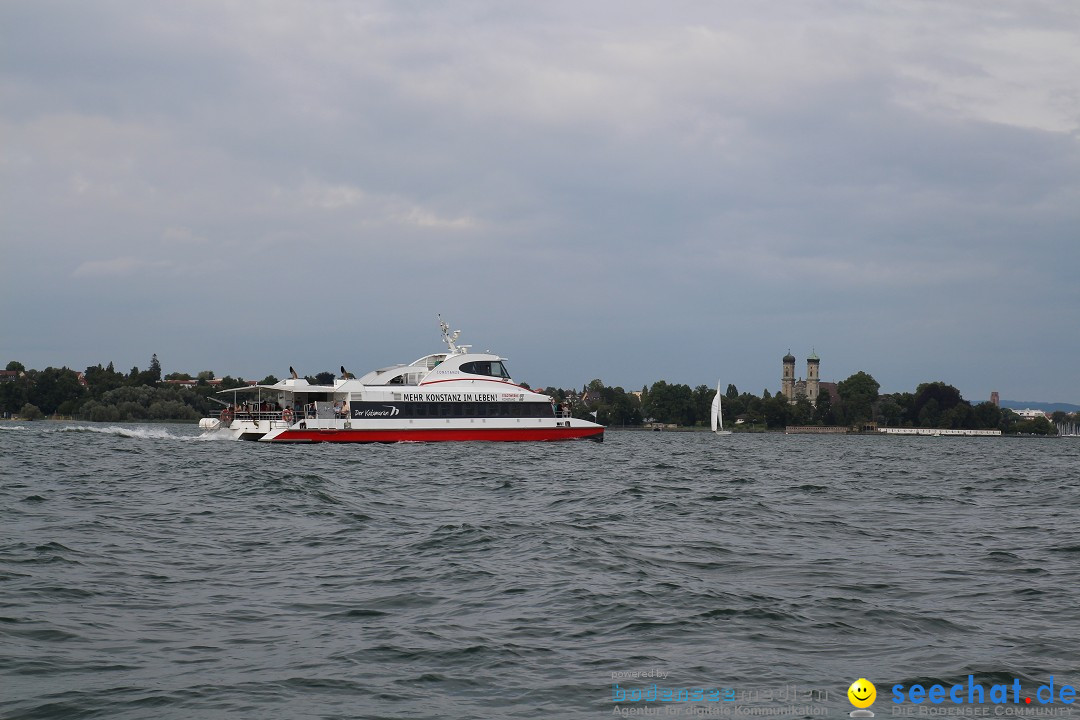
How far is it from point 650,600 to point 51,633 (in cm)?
565

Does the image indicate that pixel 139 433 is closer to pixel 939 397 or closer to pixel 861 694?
pixel 861 694

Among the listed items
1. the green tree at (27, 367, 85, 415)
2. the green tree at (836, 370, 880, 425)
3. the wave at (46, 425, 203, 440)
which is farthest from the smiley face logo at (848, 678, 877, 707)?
the green tree at (836, 370, 880, 425)

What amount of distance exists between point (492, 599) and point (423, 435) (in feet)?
113

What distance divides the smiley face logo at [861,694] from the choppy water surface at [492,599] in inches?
4.8

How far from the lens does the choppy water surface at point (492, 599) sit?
707 cm

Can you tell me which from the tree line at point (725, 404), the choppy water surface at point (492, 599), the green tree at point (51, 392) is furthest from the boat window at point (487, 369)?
the green tree at point (51, 392)

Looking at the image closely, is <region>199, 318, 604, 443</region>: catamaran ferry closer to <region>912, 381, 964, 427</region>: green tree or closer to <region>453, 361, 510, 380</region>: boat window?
<region>453, 361, 510, 380</region>: boat window

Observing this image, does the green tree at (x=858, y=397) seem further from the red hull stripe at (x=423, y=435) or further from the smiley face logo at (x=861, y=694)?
the smiley face logo at (x=861, y=694)

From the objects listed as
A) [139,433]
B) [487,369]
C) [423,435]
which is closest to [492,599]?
[423,435]

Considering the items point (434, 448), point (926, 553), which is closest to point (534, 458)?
point (434, 448)

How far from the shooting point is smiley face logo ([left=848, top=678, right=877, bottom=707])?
649cm

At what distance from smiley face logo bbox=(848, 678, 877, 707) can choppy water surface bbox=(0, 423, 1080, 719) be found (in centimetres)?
12

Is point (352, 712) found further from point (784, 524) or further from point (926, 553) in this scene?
point (784, 524)

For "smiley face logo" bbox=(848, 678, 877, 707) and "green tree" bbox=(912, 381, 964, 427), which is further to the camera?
"green tree" bbox=(912, 381, 964, 427)
